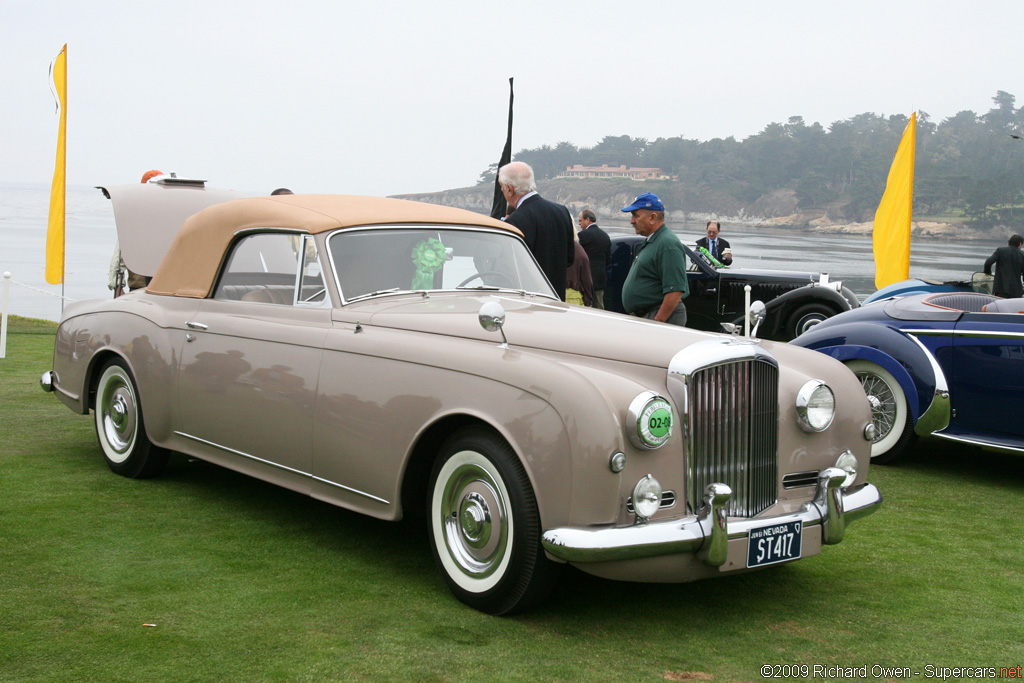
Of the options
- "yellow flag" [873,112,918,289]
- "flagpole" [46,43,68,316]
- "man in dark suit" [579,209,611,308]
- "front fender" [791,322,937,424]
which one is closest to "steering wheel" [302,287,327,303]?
"front fender" [791,322,937,424]

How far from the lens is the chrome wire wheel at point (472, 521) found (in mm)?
3668

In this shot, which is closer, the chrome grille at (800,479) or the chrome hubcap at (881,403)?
the chrome grille at (800,479)

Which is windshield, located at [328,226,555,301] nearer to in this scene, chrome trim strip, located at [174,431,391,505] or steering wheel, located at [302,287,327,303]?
steering wheel, located at [302,287,327,303]

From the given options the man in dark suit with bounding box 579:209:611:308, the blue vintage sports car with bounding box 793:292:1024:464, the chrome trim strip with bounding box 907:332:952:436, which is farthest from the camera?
the man in dark suit with bounding box 579:209:611:308

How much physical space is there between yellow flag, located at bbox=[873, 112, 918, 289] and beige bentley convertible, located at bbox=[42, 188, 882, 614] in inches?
418

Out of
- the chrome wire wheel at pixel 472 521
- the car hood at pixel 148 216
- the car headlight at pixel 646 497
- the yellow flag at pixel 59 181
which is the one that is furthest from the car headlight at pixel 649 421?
the yellow flag at pixel 59 181

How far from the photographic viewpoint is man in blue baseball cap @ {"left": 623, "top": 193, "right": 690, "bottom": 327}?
632 centimetres

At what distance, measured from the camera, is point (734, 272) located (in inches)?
585

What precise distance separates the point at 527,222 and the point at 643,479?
352 cm

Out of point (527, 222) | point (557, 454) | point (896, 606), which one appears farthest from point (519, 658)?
point (527, 222)

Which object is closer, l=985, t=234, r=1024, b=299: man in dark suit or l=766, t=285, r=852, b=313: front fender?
l=766, t=285, r=852, b=313: front fender

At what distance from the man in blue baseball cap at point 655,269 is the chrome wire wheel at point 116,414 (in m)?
3.18

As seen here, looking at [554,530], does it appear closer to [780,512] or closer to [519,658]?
[519,658]

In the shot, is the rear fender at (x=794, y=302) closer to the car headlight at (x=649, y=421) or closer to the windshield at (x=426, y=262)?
the windshield at (x=426, y=262)
